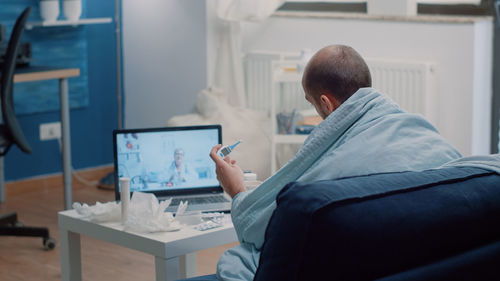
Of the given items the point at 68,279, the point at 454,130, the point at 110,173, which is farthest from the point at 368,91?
the point at 110,173

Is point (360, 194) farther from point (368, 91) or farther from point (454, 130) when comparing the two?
point (454, 130)

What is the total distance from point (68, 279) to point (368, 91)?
45.8 inches

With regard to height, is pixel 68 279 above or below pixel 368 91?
below

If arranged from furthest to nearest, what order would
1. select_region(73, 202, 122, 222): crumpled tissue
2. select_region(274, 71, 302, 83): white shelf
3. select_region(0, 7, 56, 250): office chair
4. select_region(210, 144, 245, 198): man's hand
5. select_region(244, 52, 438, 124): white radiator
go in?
select_region(274, 71, 302, 83): white shelf → select_region(244, 52, 438, 124): white radiator → select_region(0, 7, 56, 250): office chair → select_region(73, 202, 122, 222): crumpled tissue → select_region(210, 144, 245, 198): man's hand

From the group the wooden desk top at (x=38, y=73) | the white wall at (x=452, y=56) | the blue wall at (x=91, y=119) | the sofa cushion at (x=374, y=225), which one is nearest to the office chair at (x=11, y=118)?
the wooden desk top at (x=38, y=73)

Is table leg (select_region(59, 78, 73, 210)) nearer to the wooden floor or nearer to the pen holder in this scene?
the wooden floor

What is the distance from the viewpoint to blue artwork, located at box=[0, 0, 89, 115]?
449 centimetres

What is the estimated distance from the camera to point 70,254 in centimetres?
241

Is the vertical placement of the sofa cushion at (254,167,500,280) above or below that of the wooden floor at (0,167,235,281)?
above

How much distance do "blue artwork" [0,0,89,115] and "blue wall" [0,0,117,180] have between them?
0.13ft

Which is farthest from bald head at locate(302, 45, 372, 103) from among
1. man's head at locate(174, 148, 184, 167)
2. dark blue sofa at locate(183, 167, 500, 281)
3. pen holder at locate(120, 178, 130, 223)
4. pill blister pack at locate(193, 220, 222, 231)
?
man's head at locate(174, 148, 184, 167)

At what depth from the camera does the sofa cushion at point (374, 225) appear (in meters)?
1.30

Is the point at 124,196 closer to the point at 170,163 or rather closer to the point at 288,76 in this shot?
the point at 170,163

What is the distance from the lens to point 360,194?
1.35 m
